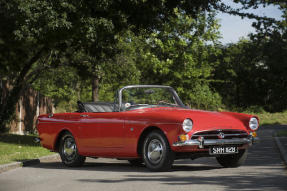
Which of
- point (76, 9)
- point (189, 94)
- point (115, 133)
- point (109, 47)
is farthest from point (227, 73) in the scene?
point (115, 133)

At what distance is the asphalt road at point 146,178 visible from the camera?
748cm

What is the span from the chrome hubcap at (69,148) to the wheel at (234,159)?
306 centimetres

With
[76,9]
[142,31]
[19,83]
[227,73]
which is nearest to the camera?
[76,9]

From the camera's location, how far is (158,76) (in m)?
48.2

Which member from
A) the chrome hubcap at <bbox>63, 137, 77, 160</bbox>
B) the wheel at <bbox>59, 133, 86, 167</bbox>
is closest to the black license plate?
the wheel at <bbox>59, 133, 86, 167</bbox>

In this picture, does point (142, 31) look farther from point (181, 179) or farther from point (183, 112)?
point (181, 179)

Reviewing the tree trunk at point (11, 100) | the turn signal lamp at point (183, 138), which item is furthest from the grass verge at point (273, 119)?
the turn signal lamp at point (183, 138)

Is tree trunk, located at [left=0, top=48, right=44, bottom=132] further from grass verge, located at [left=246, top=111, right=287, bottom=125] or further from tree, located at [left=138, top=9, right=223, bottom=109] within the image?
tree, located at [left=138, top=9, right=223, bottom=109]

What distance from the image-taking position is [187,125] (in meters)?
8.85

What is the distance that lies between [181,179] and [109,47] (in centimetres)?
1310

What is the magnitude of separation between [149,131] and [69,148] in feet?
7.77

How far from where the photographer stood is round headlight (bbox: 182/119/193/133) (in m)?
8.78

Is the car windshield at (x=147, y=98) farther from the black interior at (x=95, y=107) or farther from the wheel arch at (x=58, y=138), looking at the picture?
the wheel arch at (x=58, y=138)

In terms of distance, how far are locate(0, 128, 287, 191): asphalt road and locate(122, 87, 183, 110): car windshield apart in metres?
Result: 1.26
